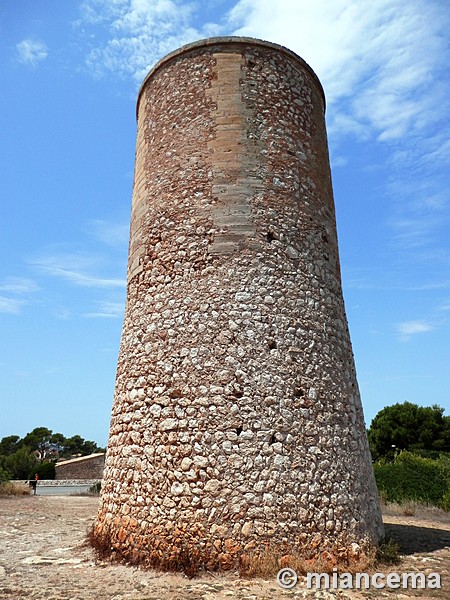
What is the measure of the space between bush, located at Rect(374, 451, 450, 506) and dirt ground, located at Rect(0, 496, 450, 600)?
6.42m

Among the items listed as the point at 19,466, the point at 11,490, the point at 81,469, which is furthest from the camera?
the point at 19,466

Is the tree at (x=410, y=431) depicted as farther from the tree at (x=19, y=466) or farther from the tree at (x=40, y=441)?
the tree at (x=40, y=441)

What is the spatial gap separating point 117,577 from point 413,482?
11824 millimetres

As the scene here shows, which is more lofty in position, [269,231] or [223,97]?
[223,97]

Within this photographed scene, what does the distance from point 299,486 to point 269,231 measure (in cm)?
327

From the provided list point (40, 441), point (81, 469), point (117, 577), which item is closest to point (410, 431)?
point (81, 469)

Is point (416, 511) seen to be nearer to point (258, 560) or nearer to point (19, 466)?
point (258, 560)

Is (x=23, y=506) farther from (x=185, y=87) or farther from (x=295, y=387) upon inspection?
(x=185, y=87)

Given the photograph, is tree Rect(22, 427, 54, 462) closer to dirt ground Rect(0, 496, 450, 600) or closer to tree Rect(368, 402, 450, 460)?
tree Rect(368, 402, 450, 460)

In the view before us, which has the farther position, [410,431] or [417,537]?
[410,431]

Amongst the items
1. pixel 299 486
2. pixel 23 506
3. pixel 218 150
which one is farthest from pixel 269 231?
pixel 23 506

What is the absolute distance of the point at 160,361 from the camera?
606 centimetres

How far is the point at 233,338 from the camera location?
583cm

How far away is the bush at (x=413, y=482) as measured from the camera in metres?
13.6
